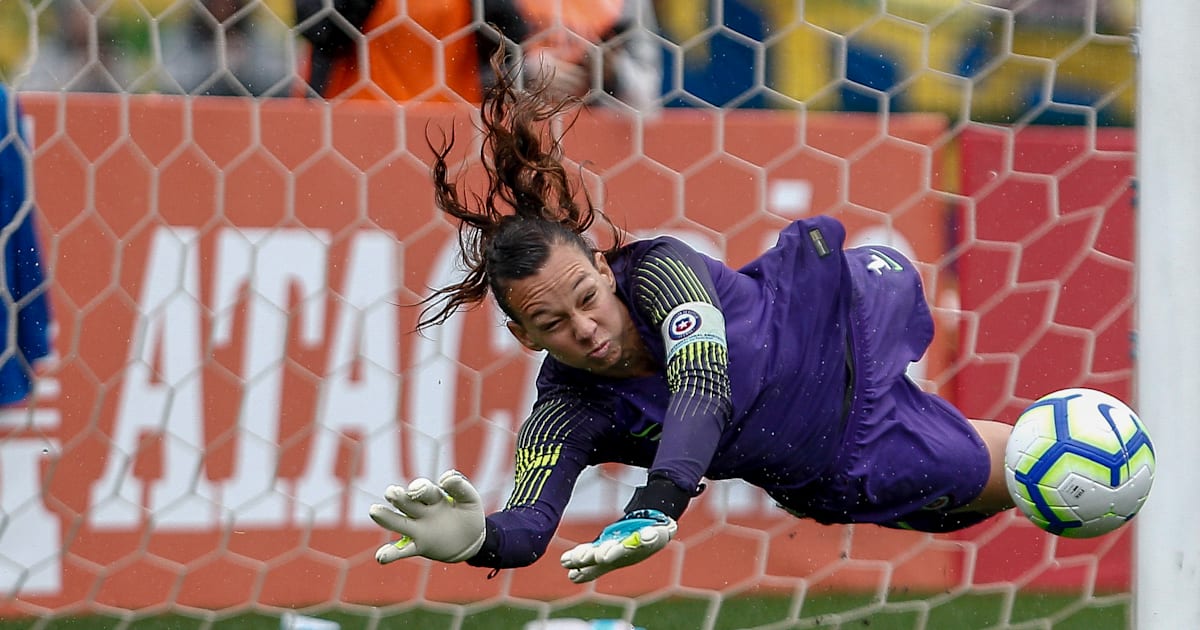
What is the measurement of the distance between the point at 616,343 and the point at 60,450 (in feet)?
6.42

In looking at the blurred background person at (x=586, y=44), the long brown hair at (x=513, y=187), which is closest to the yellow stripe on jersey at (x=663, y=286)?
the long brown hair at (x=513, y=187)

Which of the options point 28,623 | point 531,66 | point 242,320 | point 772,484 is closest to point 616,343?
point 772,484

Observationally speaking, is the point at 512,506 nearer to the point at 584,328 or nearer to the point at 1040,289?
the point at 584,328

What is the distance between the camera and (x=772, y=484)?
3.33 meters

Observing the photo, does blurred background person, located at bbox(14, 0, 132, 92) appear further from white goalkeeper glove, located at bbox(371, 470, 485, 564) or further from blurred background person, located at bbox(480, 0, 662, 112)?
white goalkeeper glove, located at bbox(371, 470, 485, 564)

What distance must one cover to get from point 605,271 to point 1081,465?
1000 mm

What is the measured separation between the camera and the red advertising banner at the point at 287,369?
13.9ft

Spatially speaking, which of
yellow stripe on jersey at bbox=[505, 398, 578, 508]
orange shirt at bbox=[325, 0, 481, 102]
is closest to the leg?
yellow stripe on jersey at bbox=[505, 398, 578, 508]

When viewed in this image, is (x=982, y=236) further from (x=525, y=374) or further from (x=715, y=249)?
(x=525, y=374)

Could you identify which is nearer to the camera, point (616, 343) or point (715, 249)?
point (616, 343)

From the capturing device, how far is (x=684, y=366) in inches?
109

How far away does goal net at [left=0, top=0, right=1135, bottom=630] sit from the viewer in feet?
13.9

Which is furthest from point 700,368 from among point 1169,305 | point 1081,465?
point 1169,305

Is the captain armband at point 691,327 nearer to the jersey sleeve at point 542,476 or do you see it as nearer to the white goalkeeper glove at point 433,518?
the jersey sleeve at point 542,476
